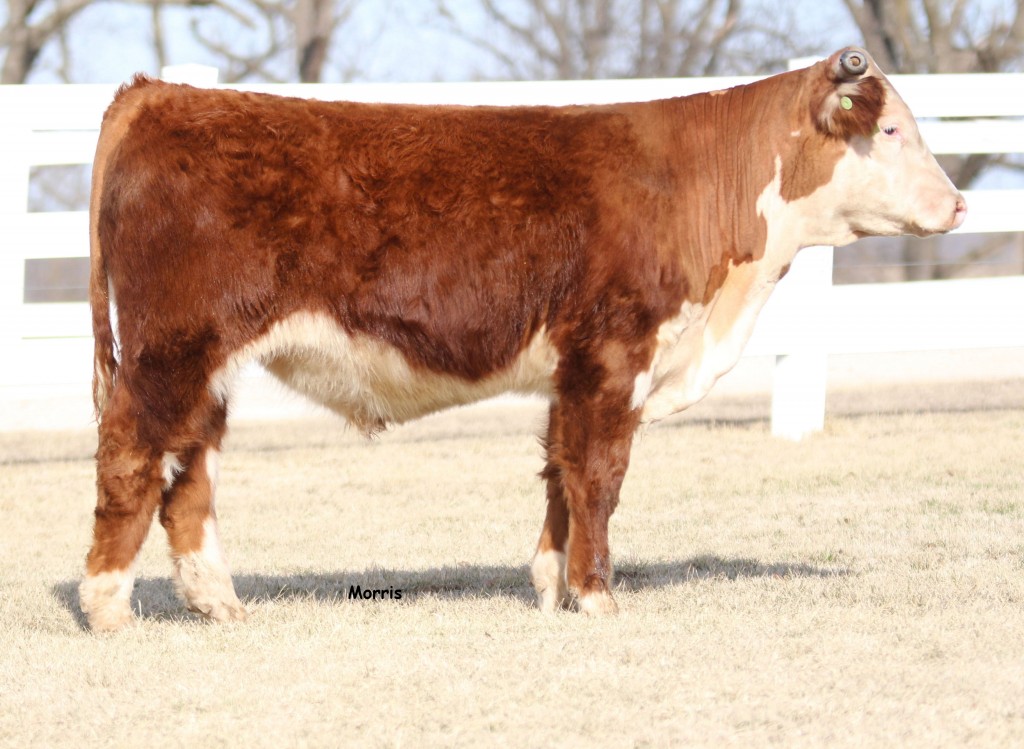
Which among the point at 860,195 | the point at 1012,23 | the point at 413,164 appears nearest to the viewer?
the point at 413,164

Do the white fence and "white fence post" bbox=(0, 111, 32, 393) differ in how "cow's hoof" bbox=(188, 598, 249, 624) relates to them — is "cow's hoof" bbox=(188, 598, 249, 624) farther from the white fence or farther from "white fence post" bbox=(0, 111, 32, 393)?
"white fence post" bbox=(0, 111, 32, 393)

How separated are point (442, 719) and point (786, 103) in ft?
7.86

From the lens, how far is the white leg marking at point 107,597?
175 inches

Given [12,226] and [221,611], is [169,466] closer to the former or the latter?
[221,611]

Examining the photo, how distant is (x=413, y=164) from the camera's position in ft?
14.7

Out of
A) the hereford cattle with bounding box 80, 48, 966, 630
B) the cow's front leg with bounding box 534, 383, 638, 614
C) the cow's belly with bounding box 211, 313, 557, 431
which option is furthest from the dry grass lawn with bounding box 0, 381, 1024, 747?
the cow's belly with bounding box 211, 313, 557, 431

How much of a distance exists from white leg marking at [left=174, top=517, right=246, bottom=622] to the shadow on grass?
19 centimetres

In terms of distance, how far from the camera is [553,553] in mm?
4750

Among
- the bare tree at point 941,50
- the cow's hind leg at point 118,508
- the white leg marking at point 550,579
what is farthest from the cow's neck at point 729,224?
the bare tree at point 941,50

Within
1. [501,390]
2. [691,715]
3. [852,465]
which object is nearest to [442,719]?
[691,715]

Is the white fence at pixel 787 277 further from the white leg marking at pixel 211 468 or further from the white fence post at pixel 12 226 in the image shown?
the white leg marking at pixel 211 468

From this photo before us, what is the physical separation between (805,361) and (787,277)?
0.51 meters

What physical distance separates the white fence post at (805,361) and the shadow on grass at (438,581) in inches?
121

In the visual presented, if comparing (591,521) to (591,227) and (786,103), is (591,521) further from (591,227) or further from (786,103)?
(786,103)
